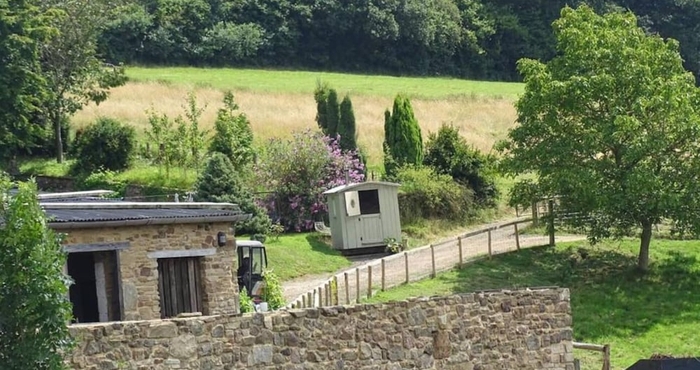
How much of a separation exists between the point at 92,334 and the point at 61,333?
0.73 metres

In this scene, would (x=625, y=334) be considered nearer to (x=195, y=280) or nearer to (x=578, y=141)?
(x=578, y=141)

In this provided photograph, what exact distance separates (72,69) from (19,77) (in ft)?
17.0

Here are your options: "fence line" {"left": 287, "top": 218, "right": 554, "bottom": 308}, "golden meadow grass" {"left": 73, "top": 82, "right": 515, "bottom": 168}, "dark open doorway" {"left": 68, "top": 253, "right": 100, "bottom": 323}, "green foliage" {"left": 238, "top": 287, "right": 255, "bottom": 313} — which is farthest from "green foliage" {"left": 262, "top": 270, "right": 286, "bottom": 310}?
"golden meadow grass" {"left": 73, "top": 82, "right": 515, "bottom": 168}

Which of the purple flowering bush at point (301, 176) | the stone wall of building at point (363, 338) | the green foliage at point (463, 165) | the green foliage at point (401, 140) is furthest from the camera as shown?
the green foliage at point (401, 140)

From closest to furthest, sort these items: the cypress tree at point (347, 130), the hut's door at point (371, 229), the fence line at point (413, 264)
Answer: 1. the fence line at point (413, 264)
2. the hut's door at point (371, 229)
3. the cypress tree at point (347, 130)

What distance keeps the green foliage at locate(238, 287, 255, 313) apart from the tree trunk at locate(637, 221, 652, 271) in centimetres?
1314

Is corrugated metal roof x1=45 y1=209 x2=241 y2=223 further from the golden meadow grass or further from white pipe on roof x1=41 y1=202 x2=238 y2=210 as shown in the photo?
the golden meadow grass

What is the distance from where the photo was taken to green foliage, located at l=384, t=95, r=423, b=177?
46906 millimetres

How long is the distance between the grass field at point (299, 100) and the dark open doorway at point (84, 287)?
97.7 ft

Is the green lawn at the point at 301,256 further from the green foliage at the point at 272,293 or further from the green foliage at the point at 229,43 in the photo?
the green foliage at the point at 229,43

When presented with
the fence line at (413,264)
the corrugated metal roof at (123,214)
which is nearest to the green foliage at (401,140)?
the fence line at (413,264)

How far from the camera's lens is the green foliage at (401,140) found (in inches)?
1847

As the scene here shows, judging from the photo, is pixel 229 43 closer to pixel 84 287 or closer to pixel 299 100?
pixel 299 100

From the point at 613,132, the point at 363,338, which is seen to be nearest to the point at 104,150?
the point at 613,132
